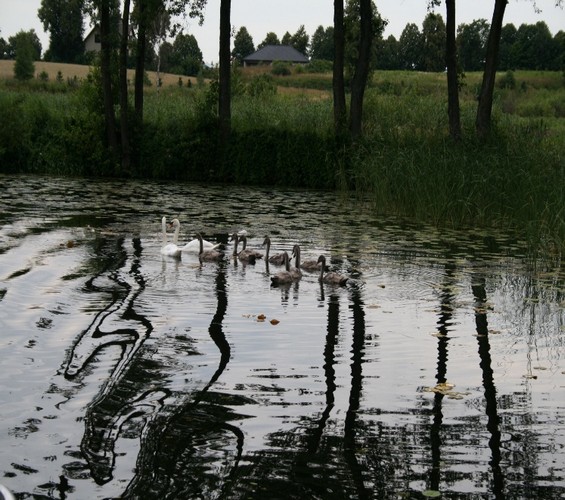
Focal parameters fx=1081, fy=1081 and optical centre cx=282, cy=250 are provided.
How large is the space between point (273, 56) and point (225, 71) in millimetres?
110603

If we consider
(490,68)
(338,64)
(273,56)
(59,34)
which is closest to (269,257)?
(490,68)

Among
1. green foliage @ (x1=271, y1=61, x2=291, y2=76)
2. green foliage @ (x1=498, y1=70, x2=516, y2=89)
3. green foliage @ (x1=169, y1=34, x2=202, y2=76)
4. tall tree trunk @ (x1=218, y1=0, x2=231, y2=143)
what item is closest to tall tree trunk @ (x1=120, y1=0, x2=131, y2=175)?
tall tree trunk @ (x1=218, y1=0, x2=231, y2=143)

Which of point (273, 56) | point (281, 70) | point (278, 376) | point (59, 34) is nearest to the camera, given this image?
point (278, 376)

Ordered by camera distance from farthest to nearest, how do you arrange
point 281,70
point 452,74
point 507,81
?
point 281,70 → point 507,81 → point 452,74

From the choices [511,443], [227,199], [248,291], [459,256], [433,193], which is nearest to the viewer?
[511,443]

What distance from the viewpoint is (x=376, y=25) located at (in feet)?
112

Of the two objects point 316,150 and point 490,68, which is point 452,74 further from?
point 316,150

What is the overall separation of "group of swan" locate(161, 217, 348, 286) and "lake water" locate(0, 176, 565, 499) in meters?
0.18

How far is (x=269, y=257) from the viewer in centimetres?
1557

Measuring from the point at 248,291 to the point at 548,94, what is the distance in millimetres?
59070

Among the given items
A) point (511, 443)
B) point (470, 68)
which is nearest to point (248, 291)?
point (511, 443)

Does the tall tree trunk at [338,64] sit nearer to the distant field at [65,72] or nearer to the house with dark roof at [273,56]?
the distant field at [65,72]

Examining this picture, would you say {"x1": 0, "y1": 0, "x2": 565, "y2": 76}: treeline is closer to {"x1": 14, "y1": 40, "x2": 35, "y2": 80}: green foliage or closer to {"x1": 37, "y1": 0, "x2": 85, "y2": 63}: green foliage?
{"x1": 37, "y1": 0, "x2": 85, "y2": 63}: green foliage

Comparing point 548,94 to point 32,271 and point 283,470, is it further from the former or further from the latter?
point 283,470
